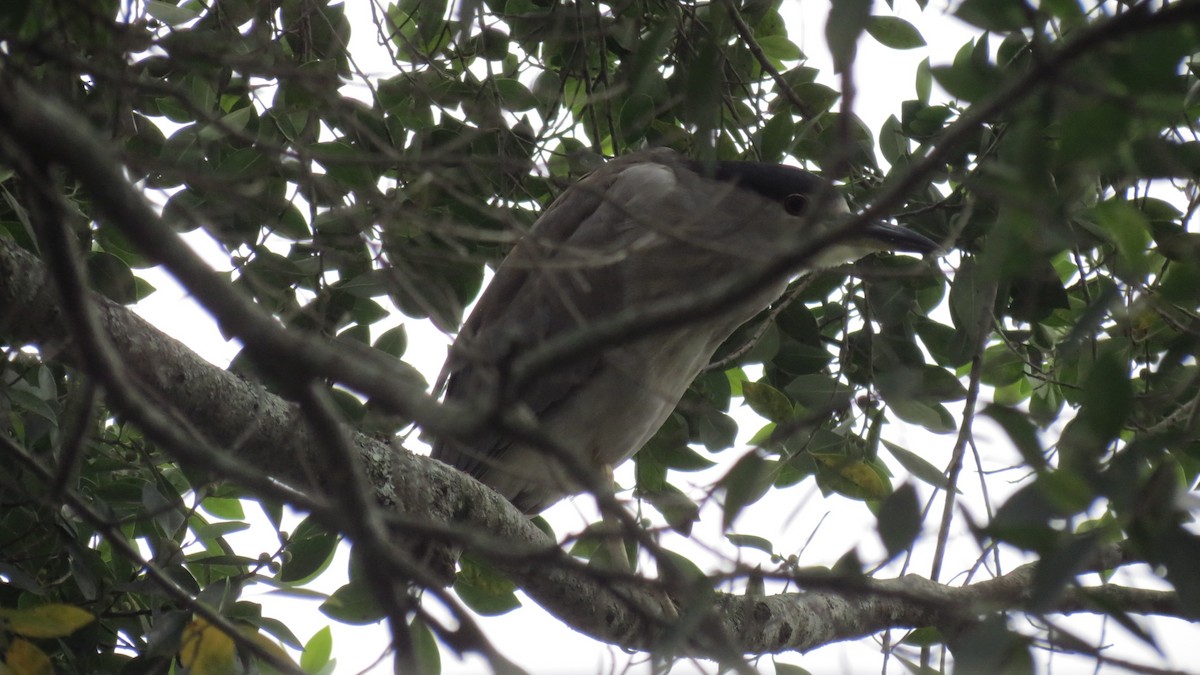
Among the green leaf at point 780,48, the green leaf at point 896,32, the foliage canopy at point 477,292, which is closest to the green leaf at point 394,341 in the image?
the foliage canopy at point 477,292

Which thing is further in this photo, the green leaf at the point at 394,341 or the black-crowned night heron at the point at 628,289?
the black-crowned night heron at the point at 628,289

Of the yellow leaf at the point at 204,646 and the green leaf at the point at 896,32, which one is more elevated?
the green leaf at the point at 896,32

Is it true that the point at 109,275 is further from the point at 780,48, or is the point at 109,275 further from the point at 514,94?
the point at 780,48

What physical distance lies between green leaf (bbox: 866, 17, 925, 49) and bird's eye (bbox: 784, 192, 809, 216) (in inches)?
29.8

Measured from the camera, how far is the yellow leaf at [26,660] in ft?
4.90

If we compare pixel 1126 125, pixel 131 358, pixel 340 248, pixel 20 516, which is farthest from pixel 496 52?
pixel 1126 125

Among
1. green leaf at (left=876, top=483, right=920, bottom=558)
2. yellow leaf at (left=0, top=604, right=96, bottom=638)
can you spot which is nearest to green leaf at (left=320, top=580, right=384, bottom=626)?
yellow leaf at (left=0, top=604, right=96, bottom=638)

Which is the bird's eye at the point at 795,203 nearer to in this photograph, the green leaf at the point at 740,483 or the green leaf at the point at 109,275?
the green leaf at the point at 109,275

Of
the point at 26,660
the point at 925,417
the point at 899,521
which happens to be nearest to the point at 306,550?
the point at 26,660

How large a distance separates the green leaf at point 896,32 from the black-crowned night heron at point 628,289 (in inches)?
18.4

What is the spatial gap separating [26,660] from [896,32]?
2.36 meters

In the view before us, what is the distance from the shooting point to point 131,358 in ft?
5.92

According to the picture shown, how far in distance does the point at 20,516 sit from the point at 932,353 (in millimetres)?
2263

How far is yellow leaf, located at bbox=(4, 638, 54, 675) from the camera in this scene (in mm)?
1492
